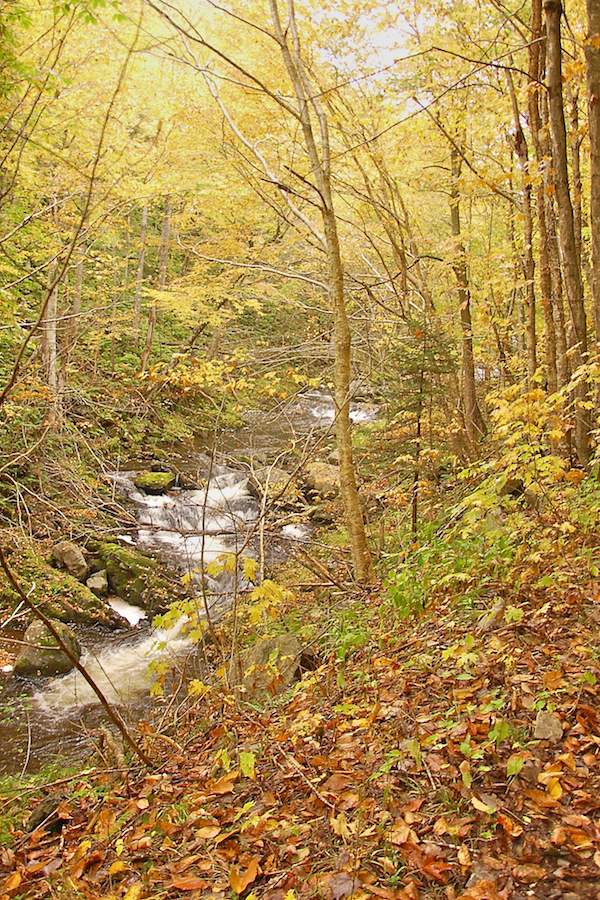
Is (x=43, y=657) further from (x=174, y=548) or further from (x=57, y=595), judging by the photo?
(x=174, y=548)

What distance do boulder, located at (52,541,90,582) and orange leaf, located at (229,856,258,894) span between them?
7.39m

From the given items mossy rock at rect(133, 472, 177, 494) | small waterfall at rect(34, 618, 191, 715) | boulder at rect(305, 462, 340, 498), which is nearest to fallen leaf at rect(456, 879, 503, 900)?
small waterfall at rect(34, 618, 191, 715)

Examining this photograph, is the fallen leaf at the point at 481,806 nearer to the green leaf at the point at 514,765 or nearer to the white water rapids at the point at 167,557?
the green leaf at the point at 514,765

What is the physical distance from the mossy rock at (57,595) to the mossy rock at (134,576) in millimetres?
492

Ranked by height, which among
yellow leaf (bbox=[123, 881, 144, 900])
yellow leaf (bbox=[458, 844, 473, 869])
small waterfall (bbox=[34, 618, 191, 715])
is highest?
yellow leaf (bbox=[458, 844, 473, 869])

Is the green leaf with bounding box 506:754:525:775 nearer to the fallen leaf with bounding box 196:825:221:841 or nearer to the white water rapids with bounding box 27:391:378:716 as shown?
the fallen leaf with bounding box 196:825:221:841

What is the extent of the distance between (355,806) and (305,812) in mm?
287

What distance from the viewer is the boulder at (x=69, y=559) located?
9.02 meters

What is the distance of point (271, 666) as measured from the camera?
4793 mm

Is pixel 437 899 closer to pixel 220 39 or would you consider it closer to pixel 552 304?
pixel 552 304

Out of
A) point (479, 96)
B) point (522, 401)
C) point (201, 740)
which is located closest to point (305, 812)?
point (201, 740)

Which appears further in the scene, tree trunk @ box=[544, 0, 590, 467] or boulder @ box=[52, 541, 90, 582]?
boulder @ box=[52, 541, 90, 582]

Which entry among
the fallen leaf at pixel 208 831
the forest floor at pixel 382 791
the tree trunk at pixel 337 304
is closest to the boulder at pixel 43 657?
the forest floor at pixel 382 791

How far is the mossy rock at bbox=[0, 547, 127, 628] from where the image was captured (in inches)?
320
